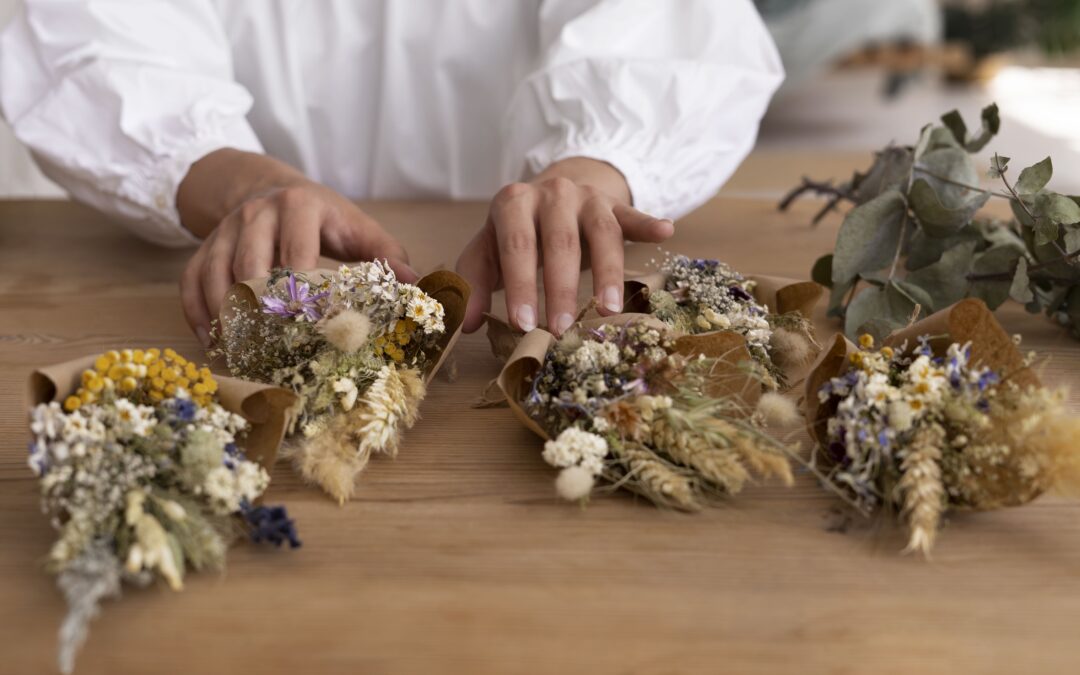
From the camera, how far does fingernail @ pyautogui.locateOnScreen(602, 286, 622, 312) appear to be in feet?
2.37

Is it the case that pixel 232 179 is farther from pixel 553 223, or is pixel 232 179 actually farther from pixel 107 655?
pixel 107 655

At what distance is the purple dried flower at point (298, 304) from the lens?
2.14 feet

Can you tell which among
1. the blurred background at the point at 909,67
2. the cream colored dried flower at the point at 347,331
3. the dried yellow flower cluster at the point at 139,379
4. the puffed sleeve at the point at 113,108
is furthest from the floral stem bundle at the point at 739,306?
the blurred background at the point at 909,67

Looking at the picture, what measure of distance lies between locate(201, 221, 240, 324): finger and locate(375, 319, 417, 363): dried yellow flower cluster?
0.65ft

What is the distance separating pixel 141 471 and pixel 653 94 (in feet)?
2.65

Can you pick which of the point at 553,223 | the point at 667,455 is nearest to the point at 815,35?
the point at 553,223

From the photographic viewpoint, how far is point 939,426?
0.55 meters

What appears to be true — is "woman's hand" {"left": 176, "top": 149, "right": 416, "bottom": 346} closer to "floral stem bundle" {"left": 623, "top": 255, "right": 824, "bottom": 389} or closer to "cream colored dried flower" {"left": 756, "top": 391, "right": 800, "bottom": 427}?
"floral stem bundle" {"left": 623, "top": 255, "right": 824, "bottom": 389}

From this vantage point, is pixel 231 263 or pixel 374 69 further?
pixel 374 69

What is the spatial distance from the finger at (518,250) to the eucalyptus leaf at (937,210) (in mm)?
342

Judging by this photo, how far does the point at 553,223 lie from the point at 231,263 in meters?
0.29

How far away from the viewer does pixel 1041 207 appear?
0.74m

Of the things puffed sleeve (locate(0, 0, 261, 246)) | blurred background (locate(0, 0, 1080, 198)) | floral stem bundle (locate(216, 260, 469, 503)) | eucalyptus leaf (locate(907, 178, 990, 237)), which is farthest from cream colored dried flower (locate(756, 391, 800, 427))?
blurred background (locate(0, 0, 1080, 198))

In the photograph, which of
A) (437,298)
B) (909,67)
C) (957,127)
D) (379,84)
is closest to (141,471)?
(437,298)
